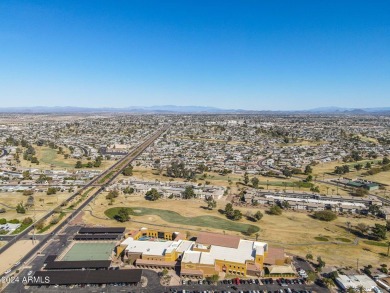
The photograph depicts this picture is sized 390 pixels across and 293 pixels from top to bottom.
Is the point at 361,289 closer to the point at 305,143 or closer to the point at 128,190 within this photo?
the point at 128,190

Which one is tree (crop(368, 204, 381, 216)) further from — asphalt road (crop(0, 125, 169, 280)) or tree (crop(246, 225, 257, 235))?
asphalt road (crop(0, 125, 169, 280))

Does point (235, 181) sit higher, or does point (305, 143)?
point (305, 143)

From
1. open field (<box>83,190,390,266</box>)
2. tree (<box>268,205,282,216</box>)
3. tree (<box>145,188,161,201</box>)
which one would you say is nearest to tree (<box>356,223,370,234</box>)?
open field (<box>83,190,390,266</box>)

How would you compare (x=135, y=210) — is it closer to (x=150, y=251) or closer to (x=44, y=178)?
(x=150, y=251)

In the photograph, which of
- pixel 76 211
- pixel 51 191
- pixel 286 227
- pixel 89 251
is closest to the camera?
pixel 89 251

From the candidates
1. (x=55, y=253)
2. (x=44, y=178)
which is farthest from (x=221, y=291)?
(x=44, y=178)

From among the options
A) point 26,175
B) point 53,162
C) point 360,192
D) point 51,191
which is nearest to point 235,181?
point 360,192
